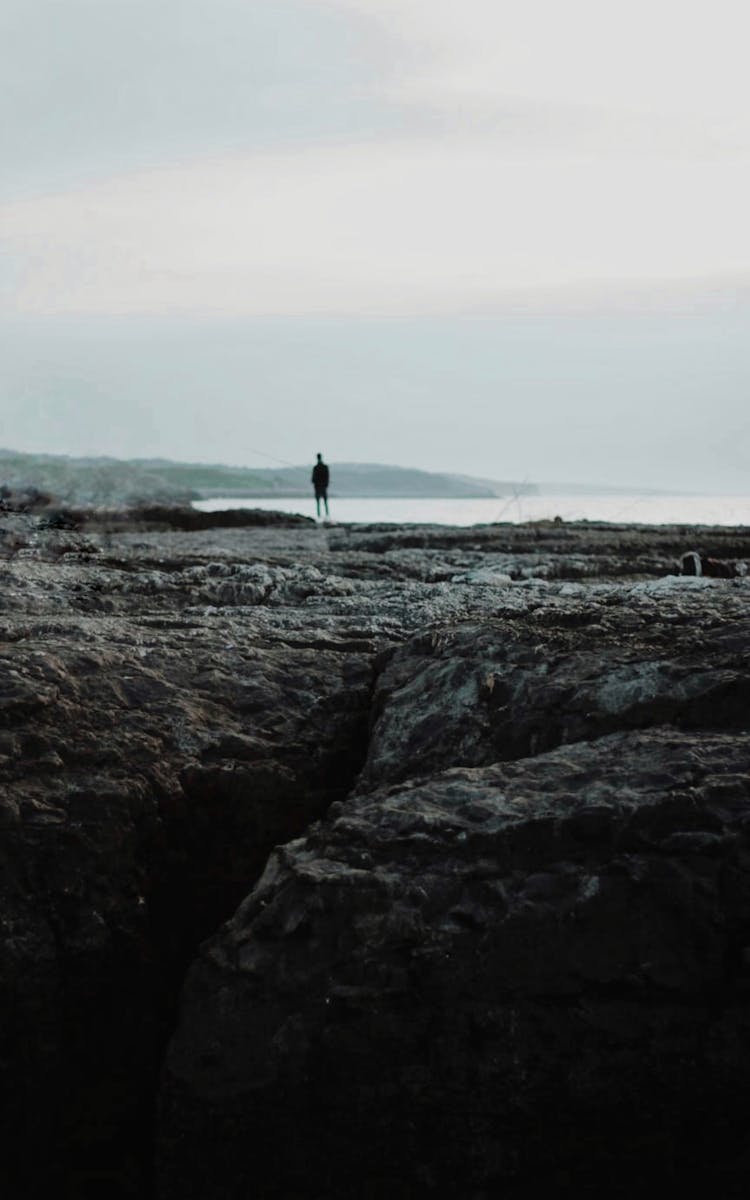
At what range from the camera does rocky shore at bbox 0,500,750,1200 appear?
2303 mm

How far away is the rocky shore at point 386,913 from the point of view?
7.55 ft

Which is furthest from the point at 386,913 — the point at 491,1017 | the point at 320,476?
the point at 320,476

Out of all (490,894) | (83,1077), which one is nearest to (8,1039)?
(83,1077)

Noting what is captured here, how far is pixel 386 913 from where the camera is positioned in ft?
7.98

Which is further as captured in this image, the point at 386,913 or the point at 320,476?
the point at 320,476

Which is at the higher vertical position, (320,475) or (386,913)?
(320,475)

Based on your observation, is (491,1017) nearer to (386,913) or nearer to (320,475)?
(386,913)

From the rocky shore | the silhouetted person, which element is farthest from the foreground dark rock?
the silhouetted person

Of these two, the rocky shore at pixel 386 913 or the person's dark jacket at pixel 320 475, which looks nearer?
the rocky shore at pixel 386 913

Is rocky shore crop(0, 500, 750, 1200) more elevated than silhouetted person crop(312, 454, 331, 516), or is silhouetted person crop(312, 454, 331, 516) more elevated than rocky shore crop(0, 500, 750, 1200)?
silhouetted person crop(312, 454, 331, 516)

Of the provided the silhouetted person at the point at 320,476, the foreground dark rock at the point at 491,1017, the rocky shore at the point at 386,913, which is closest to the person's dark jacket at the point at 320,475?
the silhouetted person at the point at 320,476

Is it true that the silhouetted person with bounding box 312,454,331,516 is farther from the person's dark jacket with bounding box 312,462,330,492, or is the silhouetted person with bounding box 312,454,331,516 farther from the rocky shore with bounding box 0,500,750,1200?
the rocky shore with bounding box 0,500,750,1200

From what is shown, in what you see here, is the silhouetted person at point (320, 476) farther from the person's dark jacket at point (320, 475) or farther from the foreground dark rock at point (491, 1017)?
the foreground dark rock at point (491, 1017)

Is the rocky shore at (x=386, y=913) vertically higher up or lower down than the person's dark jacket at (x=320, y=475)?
lower down
